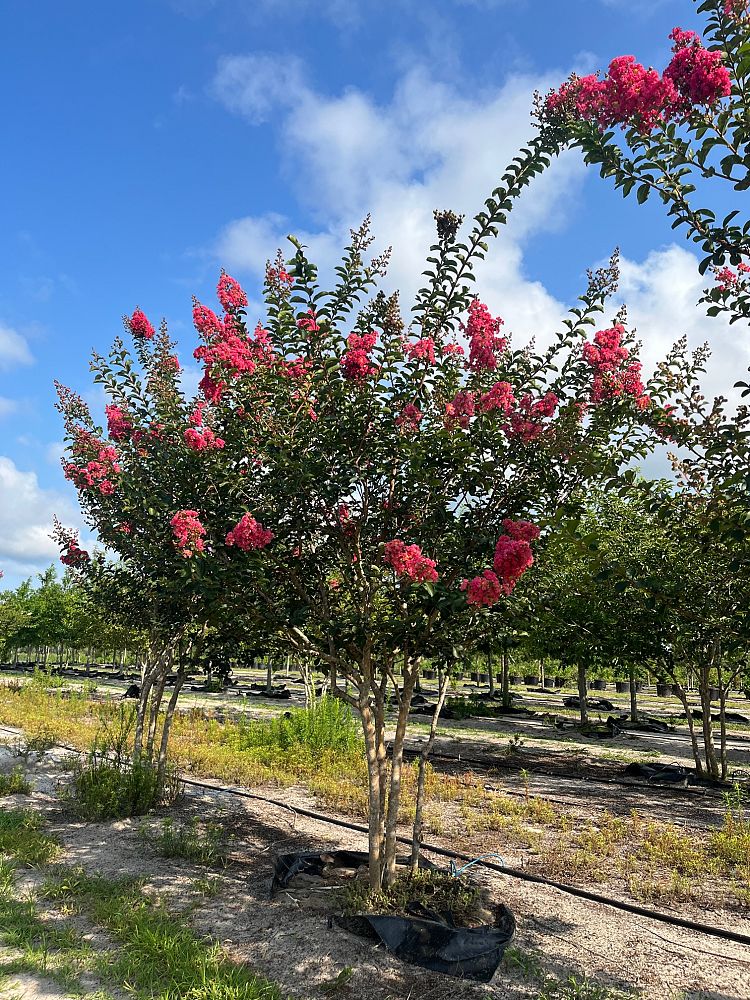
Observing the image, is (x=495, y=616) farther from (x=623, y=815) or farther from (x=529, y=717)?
(x=529, y=717)

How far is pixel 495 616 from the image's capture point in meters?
4.82

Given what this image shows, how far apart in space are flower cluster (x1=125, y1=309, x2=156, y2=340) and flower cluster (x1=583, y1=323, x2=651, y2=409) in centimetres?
370

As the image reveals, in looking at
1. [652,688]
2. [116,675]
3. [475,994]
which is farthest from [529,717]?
[116,675]

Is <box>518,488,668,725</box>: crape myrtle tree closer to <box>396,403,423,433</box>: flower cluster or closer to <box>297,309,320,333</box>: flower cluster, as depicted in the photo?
<box>396,403,423,433</box>: flower cluster

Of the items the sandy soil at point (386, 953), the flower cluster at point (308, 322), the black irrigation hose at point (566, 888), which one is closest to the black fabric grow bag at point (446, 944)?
the sandy soil at point (386, 953)

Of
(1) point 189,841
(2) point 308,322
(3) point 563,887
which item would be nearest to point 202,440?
(2) point 308,322

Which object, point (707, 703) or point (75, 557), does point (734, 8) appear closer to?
point (75, 557)

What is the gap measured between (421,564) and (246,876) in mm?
3577

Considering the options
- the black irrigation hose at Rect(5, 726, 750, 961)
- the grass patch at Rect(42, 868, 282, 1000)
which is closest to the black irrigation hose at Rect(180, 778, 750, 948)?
the black irrigation hose at Rect(5, 726, 750, 961)

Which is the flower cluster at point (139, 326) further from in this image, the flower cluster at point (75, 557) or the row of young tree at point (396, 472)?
the flower cluster at point (75, 557)

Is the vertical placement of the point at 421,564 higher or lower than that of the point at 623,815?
higher

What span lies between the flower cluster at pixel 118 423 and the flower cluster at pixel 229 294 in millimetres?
1552

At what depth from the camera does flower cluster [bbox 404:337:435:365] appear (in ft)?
14.7

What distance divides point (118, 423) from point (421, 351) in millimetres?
3092
